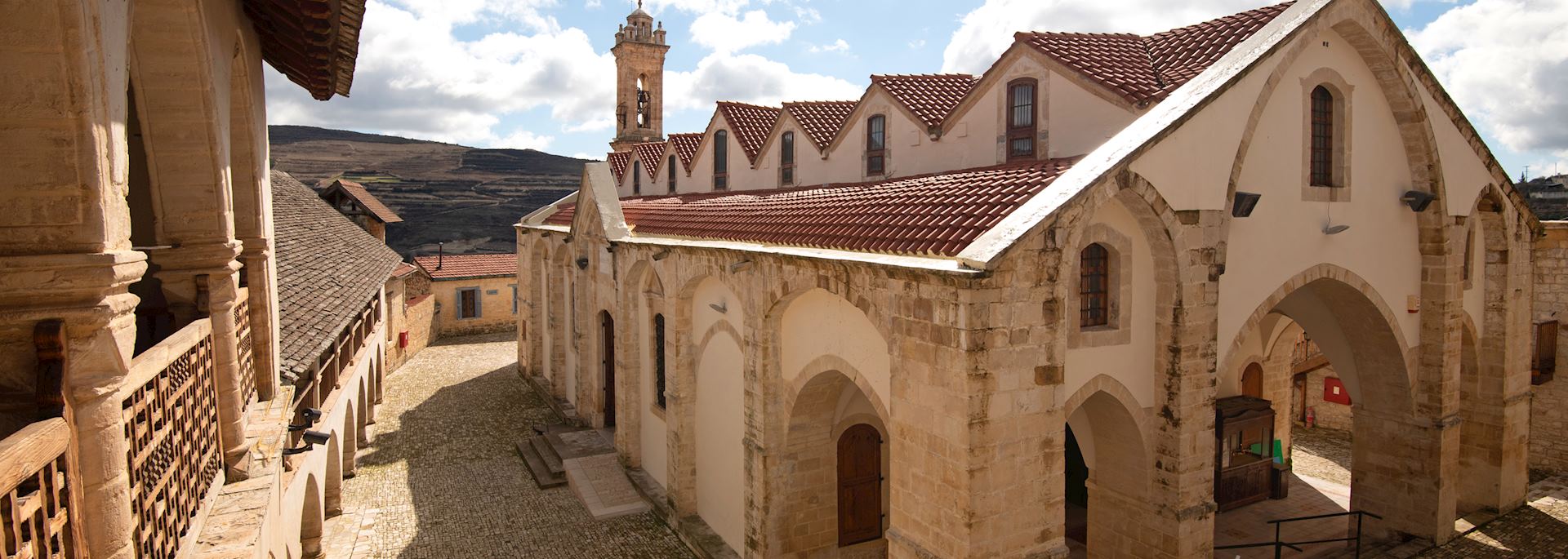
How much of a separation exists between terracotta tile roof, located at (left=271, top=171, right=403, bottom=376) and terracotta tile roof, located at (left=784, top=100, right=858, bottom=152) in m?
9.54

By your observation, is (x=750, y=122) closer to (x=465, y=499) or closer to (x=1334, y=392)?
(x=465, y=499)

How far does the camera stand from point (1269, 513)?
13766 millimetres

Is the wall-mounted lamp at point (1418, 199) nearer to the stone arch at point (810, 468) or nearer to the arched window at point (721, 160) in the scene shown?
the stone arch at point (810, 468)

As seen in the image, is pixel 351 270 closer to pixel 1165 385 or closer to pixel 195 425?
pixel 195 425

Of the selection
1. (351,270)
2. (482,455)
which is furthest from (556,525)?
(351,270)

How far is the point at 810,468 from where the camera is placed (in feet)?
37.4

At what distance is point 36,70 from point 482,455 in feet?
52.2

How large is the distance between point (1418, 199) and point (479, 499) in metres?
15.7

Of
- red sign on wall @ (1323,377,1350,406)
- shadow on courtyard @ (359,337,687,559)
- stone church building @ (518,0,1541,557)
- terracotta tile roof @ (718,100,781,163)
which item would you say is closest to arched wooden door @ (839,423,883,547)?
stone church building @ (518,0,1541,557)

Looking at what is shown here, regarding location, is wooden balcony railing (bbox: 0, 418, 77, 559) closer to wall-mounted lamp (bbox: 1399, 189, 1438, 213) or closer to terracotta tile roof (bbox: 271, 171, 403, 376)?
terracotta tile roof (bbox: 271, 171, 403, 376)

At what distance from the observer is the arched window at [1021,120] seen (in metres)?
12.1

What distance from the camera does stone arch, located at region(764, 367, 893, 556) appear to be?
11.0 metres

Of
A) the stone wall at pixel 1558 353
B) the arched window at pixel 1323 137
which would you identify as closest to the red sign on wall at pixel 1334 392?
the stone wall at pixel 1558 353

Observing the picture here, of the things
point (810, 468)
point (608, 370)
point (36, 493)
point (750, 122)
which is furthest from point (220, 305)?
point (750, 122)
